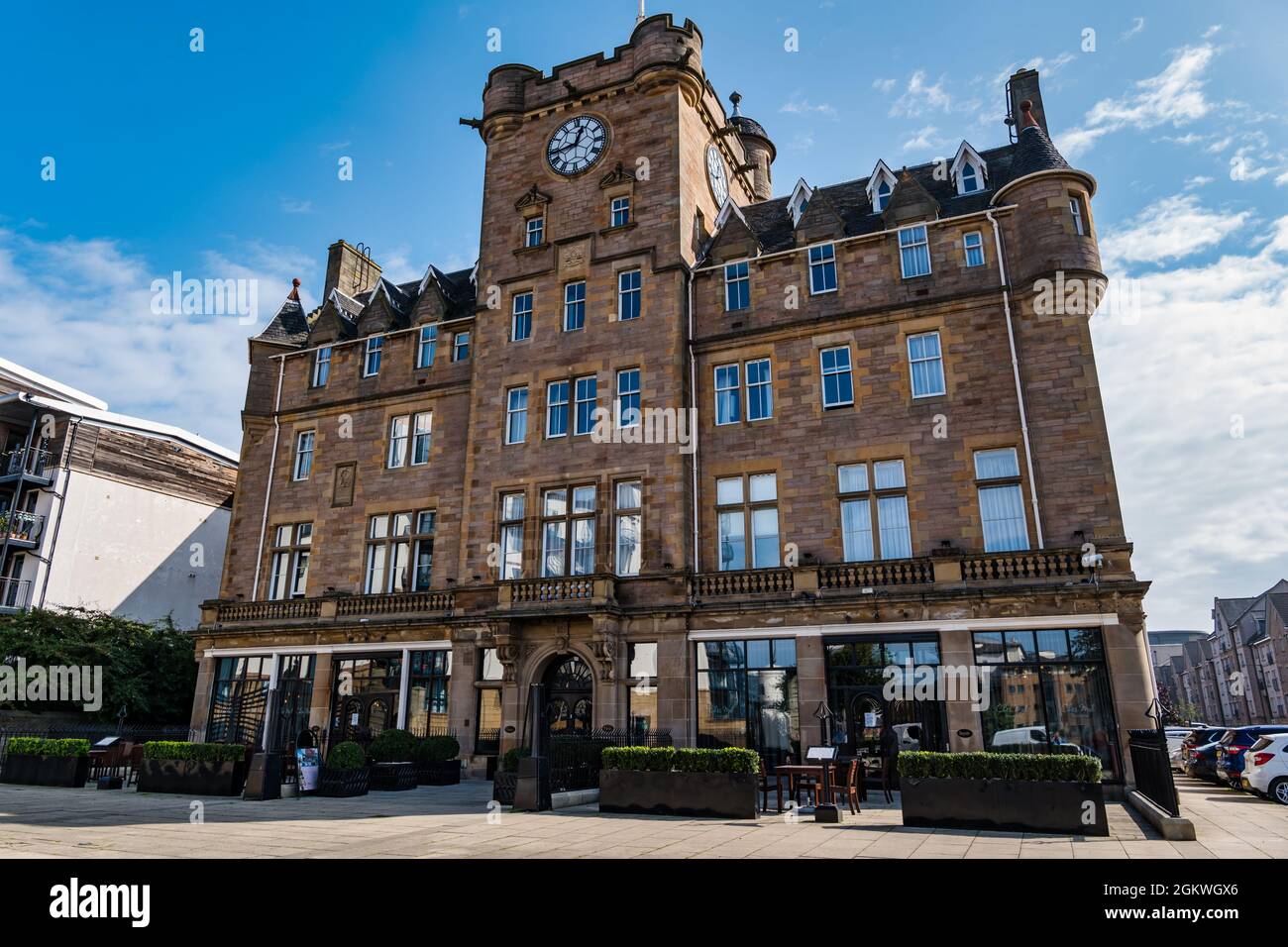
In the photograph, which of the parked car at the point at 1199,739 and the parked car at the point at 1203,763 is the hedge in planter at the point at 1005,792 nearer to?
the parked car at the point at 1203,763

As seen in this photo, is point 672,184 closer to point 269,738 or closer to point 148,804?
point 269,738

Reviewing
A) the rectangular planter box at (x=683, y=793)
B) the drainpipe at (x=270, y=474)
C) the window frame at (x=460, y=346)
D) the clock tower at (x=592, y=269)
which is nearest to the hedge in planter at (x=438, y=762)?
the clock tower at (x=592, y=269)

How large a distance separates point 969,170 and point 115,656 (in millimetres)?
38430

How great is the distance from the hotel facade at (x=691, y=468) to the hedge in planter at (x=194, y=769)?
1.41 metres

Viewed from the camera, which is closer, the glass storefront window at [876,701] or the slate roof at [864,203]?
the glass storefront window at [876,701]

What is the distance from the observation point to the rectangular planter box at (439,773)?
23.9 metres

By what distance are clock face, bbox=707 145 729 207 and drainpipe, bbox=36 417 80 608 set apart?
33.7 meters

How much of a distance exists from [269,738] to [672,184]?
22.1 meters

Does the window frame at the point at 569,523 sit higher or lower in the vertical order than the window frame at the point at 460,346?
lower

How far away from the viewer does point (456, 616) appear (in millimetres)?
27828

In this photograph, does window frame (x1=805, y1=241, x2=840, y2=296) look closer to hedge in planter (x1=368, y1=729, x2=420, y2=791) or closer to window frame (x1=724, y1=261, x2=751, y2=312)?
window frame (x1=724, y1=261, x2=751, y2=312)

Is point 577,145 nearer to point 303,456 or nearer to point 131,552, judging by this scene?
point 303,456

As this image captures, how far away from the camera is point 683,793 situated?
16156mm

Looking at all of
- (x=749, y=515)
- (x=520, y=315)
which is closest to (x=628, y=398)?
(x=749, y=515)
